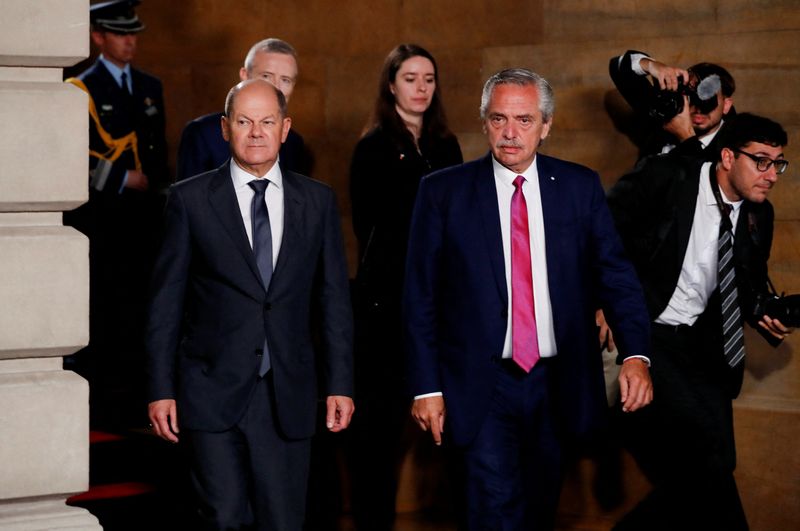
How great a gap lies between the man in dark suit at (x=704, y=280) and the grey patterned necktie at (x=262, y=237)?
1868 millimetres

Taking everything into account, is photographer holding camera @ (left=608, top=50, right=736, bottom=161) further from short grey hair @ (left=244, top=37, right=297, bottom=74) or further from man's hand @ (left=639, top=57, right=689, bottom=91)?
short grey hair @ (left=244, top=37, right=297, bottom=74)

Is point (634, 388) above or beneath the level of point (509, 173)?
beneath

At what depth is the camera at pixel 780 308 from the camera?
620 centimetres

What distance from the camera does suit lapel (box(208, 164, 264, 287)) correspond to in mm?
4992

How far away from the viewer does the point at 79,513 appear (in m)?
4.40

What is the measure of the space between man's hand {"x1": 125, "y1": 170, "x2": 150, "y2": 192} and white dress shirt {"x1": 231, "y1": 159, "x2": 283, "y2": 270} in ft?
9.20

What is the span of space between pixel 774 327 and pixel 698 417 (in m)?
0.49

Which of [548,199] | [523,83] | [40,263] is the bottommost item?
[40,263]

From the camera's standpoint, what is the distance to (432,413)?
5078 millimetres

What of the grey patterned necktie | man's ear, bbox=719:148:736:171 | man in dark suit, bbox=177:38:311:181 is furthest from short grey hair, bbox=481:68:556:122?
man in dark suit, bbox=177:38:311:181

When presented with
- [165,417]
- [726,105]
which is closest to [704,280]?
[726,105]

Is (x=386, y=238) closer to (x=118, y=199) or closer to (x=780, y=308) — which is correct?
(x=780, y=308)

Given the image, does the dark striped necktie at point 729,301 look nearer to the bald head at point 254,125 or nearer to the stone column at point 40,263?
the bald head at point 254,125

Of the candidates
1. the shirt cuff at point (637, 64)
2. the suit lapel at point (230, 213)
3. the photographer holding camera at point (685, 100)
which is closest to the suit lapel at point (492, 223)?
the suit lapel at point (230, 213)
